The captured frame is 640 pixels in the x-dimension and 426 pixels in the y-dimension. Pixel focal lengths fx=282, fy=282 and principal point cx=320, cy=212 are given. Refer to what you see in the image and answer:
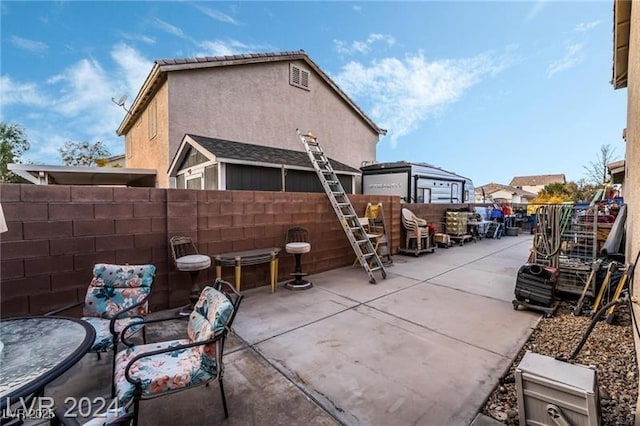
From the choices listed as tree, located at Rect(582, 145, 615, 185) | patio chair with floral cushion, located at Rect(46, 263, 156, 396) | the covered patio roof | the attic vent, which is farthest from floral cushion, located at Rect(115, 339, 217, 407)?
tree, located at Rect(582, 145, 615, 185)

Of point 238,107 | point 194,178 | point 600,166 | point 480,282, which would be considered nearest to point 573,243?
point 480,282

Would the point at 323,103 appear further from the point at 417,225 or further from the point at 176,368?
the point at 176,368

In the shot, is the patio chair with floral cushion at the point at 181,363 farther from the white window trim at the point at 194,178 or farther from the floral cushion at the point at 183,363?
the white window trim at the point at 194,178

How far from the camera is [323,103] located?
42.1 feet

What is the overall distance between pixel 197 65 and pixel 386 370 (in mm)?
10001

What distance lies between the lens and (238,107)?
Result: 400 inches

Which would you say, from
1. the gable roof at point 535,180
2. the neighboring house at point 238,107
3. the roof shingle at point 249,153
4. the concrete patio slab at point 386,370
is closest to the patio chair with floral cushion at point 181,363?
the concrete patio slab at point 386,370

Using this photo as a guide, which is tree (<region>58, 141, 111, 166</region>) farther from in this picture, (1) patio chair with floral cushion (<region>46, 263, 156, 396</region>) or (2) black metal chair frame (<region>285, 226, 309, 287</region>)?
(1) patio chair with floral cushion (<region>46, 263, 156, 396</region>)

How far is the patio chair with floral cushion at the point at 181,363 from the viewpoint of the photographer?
164 centimetres

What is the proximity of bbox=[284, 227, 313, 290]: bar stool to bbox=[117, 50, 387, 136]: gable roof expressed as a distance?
275 inches

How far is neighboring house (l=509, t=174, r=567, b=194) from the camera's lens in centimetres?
4062

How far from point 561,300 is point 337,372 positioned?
3.99m

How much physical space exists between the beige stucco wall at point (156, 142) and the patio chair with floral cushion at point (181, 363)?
8.45 metres

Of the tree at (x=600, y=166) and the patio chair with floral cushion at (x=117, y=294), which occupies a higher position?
the tree at (x=600, y=166)
